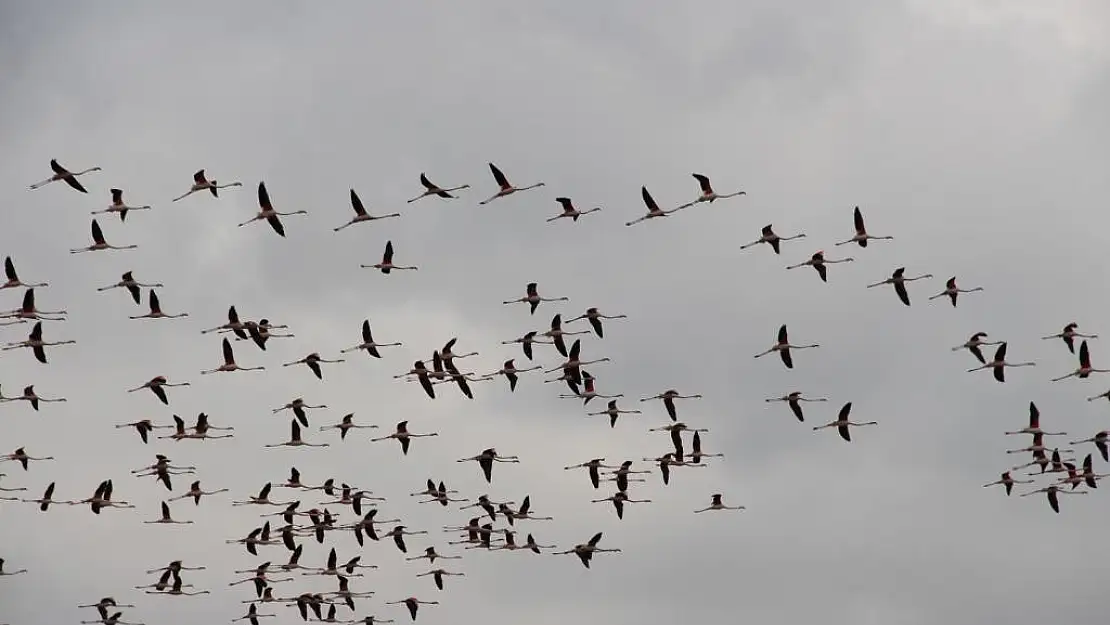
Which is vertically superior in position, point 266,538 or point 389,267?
point 389,267

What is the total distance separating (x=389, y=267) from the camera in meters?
110

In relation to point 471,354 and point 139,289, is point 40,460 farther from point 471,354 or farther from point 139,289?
point 471,354

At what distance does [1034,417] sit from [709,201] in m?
19.1

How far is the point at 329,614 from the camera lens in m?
117

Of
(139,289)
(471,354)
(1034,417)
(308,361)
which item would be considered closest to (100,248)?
(139,289)

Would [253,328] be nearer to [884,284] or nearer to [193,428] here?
[193,428]

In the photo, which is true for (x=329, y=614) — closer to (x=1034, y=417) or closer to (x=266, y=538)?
(x=266, y=538)

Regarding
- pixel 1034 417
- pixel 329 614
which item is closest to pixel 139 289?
pixel 329 614

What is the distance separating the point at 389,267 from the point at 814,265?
17980mm

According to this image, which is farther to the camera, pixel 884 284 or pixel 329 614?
pixel 329 614

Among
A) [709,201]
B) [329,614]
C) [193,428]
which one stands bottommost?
[329,614]

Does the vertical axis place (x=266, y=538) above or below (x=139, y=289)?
below

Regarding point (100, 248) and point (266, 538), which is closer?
point (100, 248)

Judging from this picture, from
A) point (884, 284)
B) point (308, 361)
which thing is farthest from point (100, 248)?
point (884, 284)
